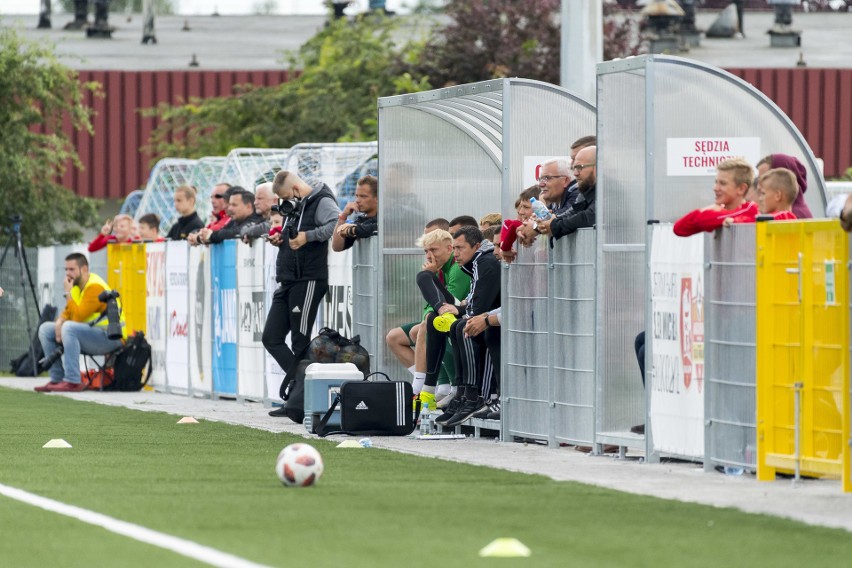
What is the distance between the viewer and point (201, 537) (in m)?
7.97

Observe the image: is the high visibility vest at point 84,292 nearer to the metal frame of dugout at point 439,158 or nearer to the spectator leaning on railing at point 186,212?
the spectator leaning on railing at point 186,212

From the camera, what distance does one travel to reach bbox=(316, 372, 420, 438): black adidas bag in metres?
14.1

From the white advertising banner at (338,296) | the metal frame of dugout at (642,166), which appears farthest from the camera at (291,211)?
the metal frame of dugout at (642,166)

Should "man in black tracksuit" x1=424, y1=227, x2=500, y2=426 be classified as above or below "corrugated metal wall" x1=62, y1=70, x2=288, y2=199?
below

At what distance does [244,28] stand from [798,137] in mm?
46771

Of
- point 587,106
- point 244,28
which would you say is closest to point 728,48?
point 244,28

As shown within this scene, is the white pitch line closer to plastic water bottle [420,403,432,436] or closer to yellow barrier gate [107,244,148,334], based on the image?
plastic water bottle [420,403,432,436]

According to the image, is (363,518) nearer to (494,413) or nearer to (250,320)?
(494,413)

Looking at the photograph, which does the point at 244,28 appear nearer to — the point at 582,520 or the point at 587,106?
the point at 587,106

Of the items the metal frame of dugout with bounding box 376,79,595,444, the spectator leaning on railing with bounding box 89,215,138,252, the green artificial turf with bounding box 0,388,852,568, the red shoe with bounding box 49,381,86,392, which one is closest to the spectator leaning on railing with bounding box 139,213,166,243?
the spectator leaning on railing with bounding box 89,215,138,252

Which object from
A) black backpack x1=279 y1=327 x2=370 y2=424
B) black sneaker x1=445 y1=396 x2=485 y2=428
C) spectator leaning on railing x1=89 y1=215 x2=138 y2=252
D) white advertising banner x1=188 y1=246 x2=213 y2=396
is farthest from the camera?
spectator leaning on railing x1=89 y1=215 x2=138 y2=252

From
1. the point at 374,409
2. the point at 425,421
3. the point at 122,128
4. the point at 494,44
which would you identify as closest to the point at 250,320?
the point at 425,421

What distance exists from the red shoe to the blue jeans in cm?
5

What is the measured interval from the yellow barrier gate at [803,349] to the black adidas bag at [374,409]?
4.16m
